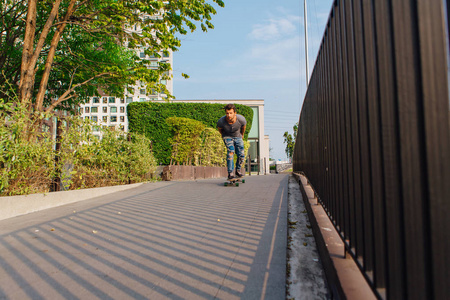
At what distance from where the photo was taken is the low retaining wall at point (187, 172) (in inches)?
476

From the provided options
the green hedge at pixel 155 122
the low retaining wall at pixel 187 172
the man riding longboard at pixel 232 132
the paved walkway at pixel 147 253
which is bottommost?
the paved walkway at pixel 147 253

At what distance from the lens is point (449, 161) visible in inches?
34.4

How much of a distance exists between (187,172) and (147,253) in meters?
10.5

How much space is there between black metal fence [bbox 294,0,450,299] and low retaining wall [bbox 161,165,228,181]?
414 inches

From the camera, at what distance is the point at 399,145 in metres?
1.16

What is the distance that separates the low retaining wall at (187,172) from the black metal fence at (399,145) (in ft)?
34.5

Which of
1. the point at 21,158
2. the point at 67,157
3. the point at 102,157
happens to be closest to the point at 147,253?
the point at 21,158

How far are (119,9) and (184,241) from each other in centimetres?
845

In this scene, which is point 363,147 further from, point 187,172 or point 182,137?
point 182,137

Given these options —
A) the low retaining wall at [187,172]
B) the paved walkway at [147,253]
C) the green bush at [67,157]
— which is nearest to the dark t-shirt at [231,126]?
the green bush at [67,157]

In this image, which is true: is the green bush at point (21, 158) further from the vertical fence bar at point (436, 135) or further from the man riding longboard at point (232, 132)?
the vertical fence bar at point (436, 135)

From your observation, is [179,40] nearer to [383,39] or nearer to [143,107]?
[383,39]

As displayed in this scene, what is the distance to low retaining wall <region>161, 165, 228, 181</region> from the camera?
39.7 feet

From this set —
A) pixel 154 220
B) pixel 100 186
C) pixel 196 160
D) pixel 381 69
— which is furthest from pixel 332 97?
pixel 196 160
